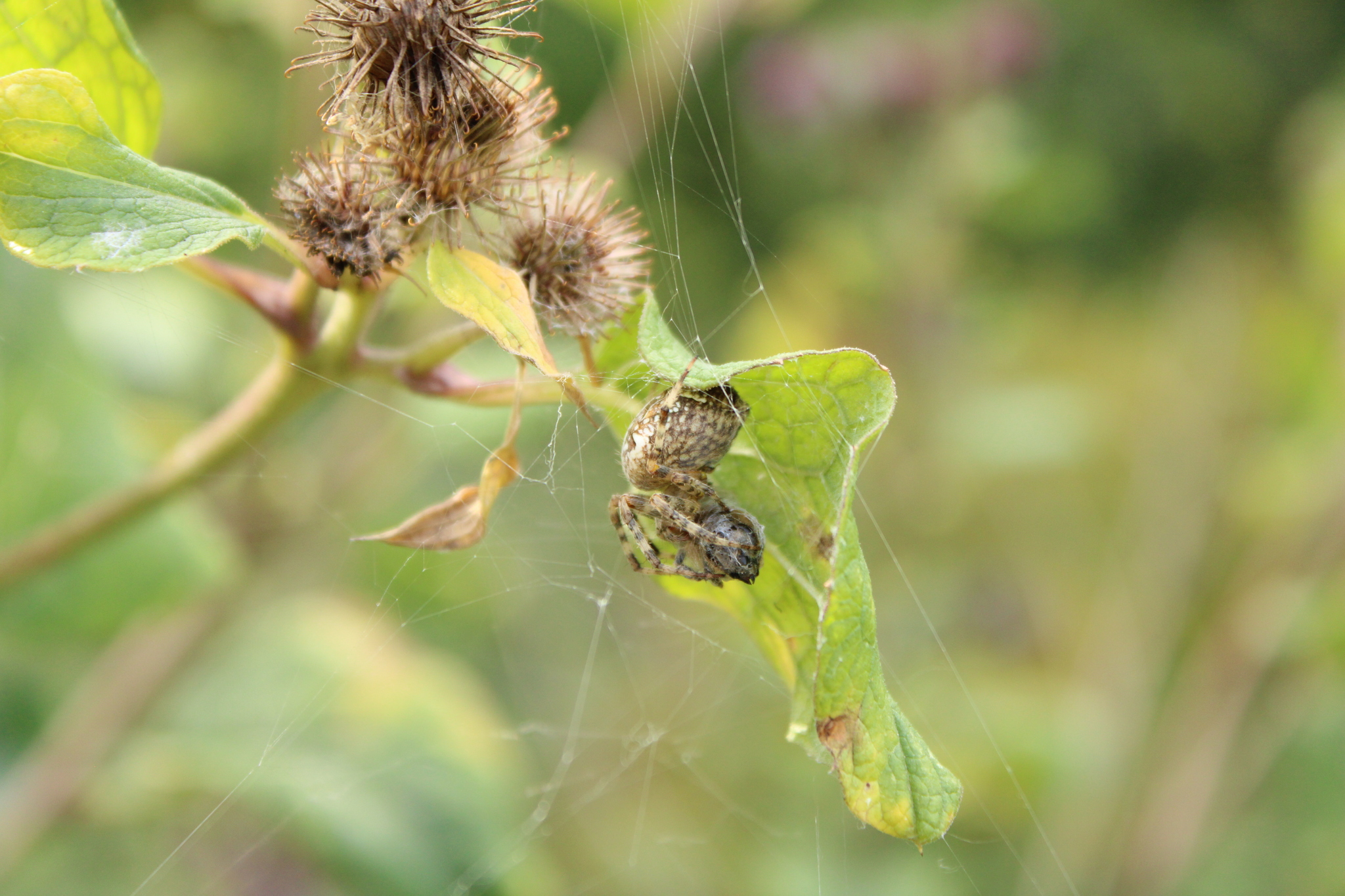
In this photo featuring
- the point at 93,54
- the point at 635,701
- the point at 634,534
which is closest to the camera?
the point at 93,54

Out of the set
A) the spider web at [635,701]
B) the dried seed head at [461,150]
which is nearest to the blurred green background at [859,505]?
the spider web at [635,701]

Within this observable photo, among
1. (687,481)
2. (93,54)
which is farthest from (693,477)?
(93,54)

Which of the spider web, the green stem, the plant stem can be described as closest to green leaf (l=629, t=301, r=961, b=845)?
the green stem

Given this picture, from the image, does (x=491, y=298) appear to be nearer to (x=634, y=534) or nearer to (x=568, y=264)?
(x=568, y=264)

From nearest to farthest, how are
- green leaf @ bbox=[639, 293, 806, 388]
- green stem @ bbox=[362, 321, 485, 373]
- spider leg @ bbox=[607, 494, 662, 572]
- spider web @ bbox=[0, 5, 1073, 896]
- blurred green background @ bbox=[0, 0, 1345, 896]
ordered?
1. green leaf @ bbox=[639, 293, 806, 388]
2. green stem @ bbox=[362, 321, 485, 373]
3. spider leg @ bbox=[607, 494, 662, 572]
4. blurred green background @ bbox=[0, 0, 1345, 896]
5. spider web @ bbox=[0, 5, 1073, 896]

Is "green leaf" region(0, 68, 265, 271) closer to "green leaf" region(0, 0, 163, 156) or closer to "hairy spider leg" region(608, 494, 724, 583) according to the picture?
"green leaf" region(0, 0, 163, 156)

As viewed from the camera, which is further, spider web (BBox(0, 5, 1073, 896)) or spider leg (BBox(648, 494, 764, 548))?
spider web (BBox(0, 5, 1073, 896))
